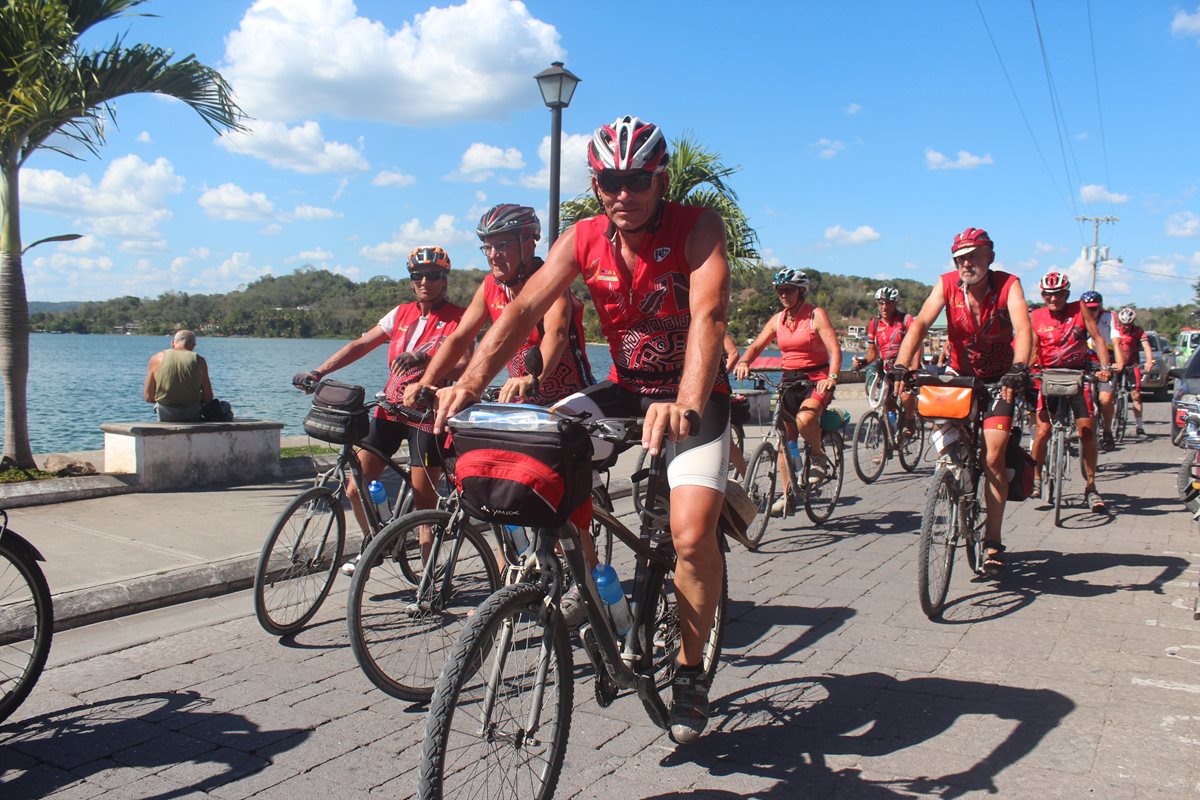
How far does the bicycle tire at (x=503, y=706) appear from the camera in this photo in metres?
2.50

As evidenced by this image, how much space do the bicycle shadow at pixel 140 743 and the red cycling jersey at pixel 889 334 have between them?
427 inches

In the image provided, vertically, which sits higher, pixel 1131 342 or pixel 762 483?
pixel 1131 342

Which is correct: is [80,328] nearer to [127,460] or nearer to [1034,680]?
[127,460]

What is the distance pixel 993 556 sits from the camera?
6188 millimetres

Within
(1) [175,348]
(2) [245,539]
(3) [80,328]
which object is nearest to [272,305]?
(3) [80,328]

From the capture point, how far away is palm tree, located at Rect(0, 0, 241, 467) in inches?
331

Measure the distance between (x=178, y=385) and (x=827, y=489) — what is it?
21.2ft

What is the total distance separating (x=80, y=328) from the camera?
56.8 m

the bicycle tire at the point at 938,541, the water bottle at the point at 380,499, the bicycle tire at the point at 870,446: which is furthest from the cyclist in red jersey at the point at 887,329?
the water bottle at the point at 380,499

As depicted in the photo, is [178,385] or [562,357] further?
[178,385]

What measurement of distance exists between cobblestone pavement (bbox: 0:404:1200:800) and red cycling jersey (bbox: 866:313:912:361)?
7173 mm

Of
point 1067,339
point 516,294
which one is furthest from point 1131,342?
point 516,294

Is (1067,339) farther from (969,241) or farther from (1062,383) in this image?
(969,241)

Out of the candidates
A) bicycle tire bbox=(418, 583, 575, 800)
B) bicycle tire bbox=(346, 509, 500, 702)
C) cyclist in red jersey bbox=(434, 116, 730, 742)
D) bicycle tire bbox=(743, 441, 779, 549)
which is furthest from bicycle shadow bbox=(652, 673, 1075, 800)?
bicycle tire bbox=(743, 441, 779, 549)
